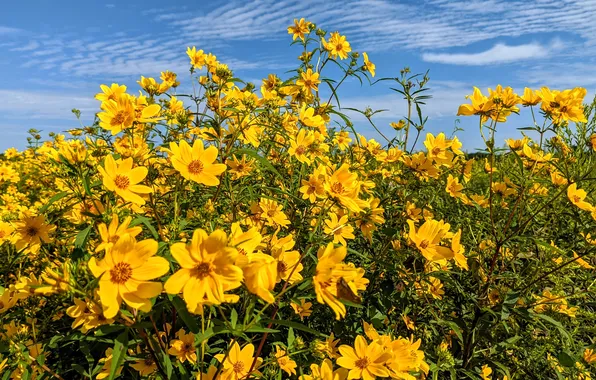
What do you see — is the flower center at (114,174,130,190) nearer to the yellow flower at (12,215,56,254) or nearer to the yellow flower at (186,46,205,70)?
the yellow flower at (12,215,56,254)

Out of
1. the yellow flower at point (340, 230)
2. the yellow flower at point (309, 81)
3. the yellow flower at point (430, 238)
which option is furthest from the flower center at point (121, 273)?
the yellow flower at point (309, 81)

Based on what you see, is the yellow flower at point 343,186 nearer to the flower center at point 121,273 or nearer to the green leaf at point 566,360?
the flower center at point 121,273

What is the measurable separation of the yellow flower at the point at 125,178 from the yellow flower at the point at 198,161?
13 cm

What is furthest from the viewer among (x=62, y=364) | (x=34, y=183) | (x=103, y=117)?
(x=34, y=183)

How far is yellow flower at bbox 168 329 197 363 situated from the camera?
121 centimetres

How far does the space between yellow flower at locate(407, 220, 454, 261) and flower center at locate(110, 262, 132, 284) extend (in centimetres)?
103

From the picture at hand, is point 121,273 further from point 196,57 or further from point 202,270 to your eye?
point 196,57

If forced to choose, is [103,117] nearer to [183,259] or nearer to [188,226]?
[188,226]

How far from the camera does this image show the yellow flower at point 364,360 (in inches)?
44.6

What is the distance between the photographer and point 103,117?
1493 mm

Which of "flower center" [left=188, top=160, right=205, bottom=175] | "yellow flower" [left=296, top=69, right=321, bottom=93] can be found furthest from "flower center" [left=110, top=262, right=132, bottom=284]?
"yellow flower" [left=296, top=69, right=321, bottom=93]

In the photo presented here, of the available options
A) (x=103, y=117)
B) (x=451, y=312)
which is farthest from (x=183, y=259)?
(x=451, y=312)

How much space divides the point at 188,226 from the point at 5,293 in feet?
2.08

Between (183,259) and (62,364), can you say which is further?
(62,364)
